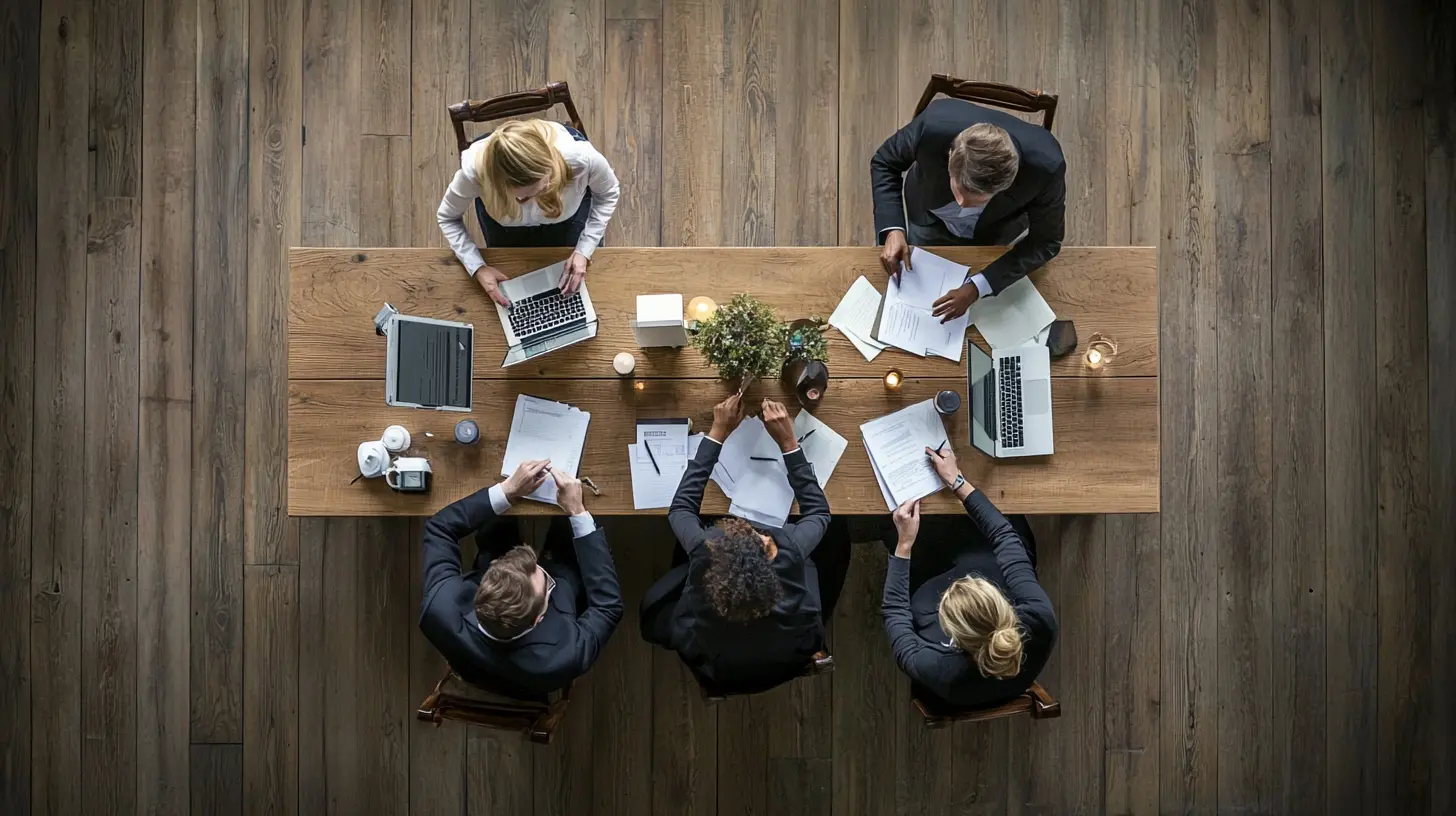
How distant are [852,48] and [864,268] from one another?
3.56 feet

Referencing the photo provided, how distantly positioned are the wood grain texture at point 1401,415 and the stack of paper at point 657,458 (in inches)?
98.3

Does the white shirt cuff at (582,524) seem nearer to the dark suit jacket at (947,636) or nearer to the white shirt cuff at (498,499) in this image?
the white shirt cuff at (498,499)

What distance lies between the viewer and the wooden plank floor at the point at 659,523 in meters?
2.83

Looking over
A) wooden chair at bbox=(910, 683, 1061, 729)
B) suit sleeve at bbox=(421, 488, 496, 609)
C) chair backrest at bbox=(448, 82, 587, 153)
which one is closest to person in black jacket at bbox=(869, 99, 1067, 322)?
chair backrest at bbox=(448, 82, 587, 153)

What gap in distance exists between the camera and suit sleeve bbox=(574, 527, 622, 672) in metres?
2.21

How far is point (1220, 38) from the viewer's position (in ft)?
9.51

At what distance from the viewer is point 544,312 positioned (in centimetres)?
224

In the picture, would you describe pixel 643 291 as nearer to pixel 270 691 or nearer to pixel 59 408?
pixel 270 691

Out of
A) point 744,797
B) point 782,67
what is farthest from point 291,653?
point 782,67

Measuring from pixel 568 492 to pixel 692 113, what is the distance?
1.48m

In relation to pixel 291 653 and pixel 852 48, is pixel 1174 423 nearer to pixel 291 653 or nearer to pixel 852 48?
pixel 852 48

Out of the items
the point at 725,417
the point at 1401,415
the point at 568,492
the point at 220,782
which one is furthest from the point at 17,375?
the point at 1401,415

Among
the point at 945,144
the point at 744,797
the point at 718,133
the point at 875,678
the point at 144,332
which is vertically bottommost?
the point at 744,797

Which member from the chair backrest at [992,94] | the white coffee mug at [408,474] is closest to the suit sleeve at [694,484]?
the white coffee mug at [408,474]
